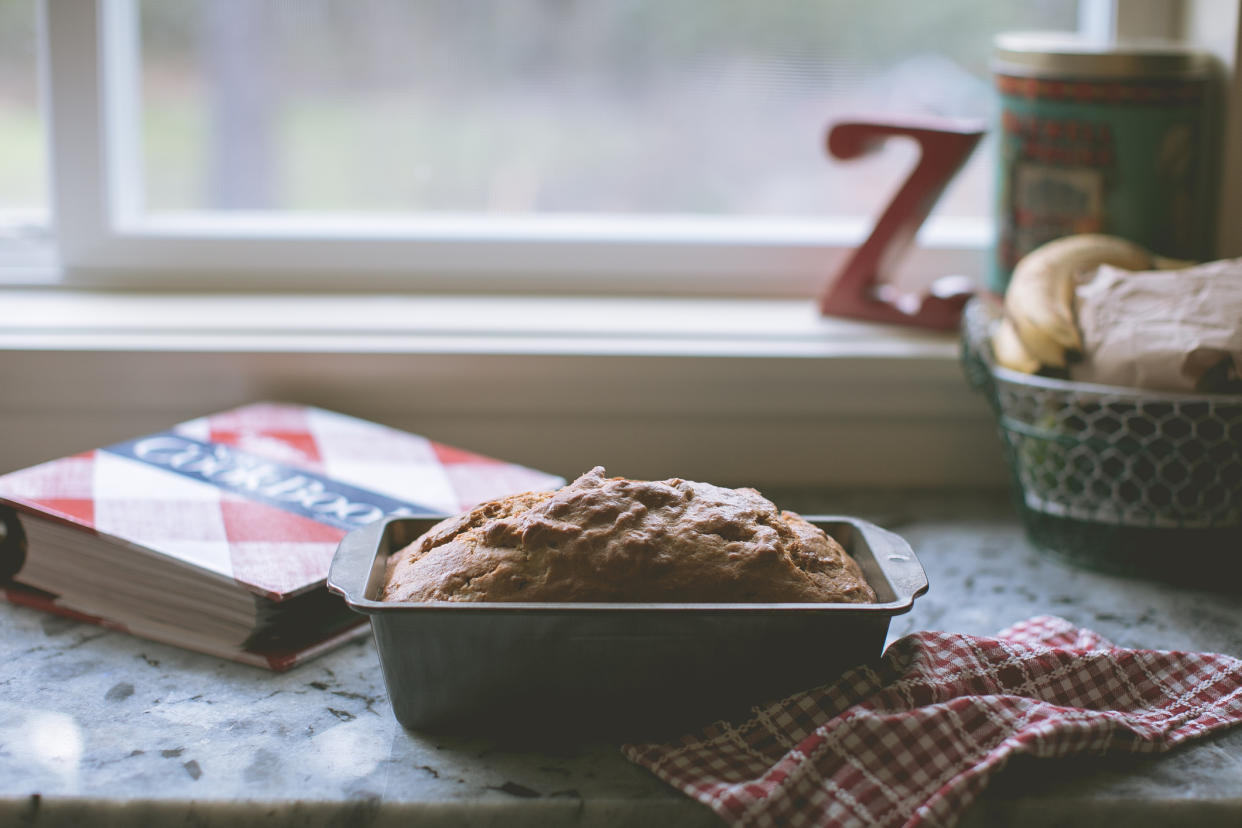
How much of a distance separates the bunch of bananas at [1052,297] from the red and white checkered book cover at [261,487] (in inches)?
14.7

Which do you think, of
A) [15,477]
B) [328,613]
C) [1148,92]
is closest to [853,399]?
[1148,92]

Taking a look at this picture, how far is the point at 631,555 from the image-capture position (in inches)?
25.8

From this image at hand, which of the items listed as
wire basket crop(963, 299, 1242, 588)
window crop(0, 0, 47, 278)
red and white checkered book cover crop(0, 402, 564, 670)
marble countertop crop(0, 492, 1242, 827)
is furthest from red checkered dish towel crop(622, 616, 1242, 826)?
window crop(0, 0, 47, 278)

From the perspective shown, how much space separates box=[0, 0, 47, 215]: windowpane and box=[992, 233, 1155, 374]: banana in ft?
3.22

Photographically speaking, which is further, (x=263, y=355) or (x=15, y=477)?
(x=263, y=355)

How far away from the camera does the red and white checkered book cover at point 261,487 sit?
2.66 ft

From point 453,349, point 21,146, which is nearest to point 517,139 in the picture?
point 453,349

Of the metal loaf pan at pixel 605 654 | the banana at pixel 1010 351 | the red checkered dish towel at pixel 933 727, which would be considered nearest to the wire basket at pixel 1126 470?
the banana at pixel 1010 351

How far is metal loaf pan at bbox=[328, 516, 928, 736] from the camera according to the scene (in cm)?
63

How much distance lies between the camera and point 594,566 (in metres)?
0.66

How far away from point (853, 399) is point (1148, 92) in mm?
361

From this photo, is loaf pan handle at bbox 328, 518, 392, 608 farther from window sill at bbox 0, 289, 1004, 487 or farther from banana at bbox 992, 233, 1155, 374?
banana at bbox 992, 233, 1155, 374

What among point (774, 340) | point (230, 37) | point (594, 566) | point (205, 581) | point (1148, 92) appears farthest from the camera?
point (230, 37)

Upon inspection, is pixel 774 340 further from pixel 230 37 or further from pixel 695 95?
pixel 230 37
